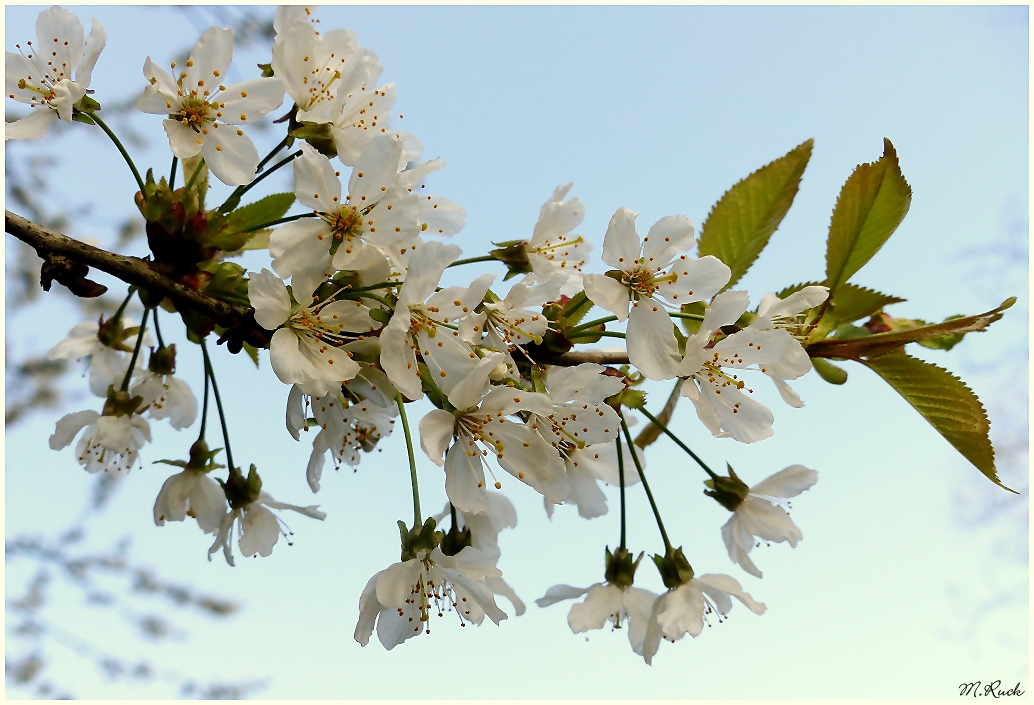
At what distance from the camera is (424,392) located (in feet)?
3.32

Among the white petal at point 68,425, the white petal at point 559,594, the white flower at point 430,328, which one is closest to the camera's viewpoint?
the white flower at point 430,328

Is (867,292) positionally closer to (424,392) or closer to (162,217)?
(424,392)

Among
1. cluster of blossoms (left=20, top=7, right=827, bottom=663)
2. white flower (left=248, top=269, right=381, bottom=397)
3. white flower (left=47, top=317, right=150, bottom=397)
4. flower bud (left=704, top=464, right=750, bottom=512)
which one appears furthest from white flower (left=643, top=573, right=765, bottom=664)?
white flower (left=47, top=317, right=150, bottom=397)

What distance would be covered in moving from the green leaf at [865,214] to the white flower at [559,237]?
40cm

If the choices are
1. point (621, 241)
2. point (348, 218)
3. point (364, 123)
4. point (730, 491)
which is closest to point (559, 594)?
point (730, 491)

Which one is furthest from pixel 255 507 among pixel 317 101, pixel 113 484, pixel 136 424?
pixel 113 484

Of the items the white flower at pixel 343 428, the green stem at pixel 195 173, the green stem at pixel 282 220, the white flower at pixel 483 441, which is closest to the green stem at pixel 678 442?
the white flower at pixel 483 441

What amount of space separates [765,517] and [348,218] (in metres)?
0.85

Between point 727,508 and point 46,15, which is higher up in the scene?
point 46,15

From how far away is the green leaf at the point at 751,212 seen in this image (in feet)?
4.09

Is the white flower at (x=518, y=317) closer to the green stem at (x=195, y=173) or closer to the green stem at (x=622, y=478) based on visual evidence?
the green stem at (x=622, y=478)

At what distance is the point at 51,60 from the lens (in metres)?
1.16

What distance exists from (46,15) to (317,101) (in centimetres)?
43

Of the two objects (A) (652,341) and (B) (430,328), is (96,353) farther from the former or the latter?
(A) (652,341)
